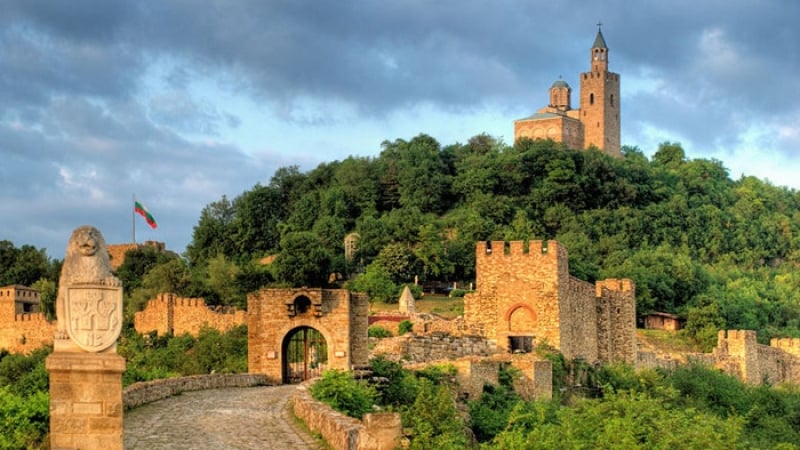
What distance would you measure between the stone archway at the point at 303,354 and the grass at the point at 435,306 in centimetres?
2235

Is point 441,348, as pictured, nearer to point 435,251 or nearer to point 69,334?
point 69,334

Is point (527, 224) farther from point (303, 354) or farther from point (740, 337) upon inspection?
point (303, 354)

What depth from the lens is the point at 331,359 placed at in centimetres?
2462

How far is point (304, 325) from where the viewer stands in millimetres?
25000

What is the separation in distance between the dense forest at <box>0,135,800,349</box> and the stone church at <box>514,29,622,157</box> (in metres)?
5.84

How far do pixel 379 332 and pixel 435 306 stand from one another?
21.0 m

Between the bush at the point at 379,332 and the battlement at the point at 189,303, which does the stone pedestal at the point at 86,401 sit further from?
the battlement at the point at 189,303

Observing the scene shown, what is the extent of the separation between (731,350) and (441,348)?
19450mm

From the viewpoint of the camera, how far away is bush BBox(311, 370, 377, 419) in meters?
17.5

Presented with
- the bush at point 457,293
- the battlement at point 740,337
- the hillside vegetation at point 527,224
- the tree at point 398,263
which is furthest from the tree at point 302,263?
the battlement at point 740,337

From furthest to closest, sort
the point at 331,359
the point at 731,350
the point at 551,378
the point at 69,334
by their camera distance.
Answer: the point at 731,350, the point at 551,378, the point at 331,359, the point at 69,334

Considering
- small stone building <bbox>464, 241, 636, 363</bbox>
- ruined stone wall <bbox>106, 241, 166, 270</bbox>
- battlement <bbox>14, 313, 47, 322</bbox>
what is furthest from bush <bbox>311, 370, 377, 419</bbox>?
ruined stone wall <bbox>106, 241, 166, 270</bbox>

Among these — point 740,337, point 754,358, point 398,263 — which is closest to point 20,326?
point 398,263

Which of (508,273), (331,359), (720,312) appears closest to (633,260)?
(720,312)
